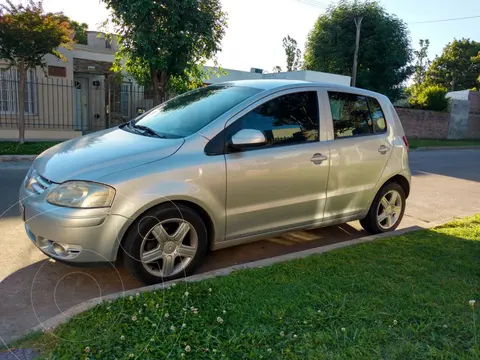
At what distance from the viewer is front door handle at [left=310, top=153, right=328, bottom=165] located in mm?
4246

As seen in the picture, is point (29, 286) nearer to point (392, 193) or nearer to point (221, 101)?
point (221, 101)

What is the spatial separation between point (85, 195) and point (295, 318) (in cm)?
180

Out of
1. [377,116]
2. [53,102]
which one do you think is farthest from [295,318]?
[53,102]

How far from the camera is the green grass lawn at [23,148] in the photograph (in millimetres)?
10859

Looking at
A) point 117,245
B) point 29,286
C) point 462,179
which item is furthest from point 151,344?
point 462,179

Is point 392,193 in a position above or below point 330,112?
below

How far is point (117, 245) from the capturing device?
3.28m

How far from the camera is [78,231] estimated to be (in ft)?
10.4

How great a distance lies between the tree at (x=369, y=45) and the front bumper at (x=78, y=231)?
2876 cm

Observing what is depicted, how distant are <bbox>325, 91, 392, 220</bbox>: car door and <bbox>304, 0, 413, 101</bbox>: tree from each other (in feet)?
85.6

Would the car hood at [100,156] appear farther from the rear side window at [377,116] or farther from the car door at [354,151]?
the rear side window at [377,116]

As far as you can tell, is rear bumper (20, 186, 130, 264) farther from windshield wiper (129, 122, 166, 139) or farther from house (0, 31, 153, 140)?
house (0, 31, 153, 140)

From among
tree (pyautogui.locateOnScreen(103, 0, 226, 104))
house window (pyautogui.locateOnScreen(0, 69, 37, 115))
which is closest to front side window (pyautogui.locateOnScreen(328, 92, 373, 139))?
tree (pyautogui.locateOnScreen(103, 0, 226, 104))

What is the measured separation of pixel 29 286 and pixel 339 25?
3121cm
